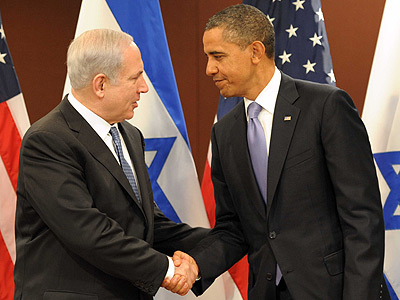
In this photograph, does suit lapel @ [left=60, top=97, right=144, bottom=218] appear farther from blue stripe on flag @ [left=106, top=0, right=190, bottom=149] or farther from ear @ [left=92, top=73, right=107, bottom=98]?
blue stripe on flag @ [left=106, top=0, right=190, bottom=149]

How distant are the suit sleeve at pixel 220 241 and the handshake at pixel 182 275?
49 mm

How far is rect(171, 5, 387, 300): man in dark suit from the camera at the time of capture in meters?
1.84

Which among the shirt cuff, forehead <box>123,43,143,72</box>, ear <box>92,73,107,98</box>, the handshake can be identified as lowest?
the handshake

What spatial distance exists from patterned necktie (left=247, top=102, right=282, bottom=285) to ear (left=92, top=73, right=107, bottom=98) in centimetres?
57

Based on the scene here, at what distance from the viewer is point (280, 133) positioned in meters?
1.95

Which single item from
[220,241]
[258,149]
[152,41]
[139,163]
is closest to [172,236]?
[220,241]

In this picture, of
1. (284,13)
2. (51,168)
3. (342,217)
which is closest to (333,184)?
(342,217)

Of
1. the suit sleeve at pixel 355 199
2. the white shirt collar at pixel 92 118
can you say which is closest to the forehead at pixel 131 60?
the white shirt collar at pixel 92 118

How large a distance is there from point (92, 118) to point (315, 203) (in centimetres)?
86

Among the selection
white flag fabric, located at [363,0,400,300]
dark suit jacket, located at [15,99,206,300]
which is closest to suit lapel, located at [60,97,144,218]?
dark suit jacket, located at [15,99,206,300]

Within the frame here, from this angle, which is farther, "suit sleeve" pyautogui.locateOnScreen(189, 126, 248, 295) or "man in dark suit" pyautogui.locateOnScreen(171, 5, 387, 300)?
"suit sleeve" pyautogui.locateOnScreen(189, 126, 248, 295)

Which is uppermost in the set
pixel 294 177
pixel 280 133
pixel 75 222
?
pixel 280 133

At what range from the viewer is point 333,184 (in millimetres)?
1883

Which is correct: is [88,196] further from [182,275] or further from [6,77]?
[6,77]
